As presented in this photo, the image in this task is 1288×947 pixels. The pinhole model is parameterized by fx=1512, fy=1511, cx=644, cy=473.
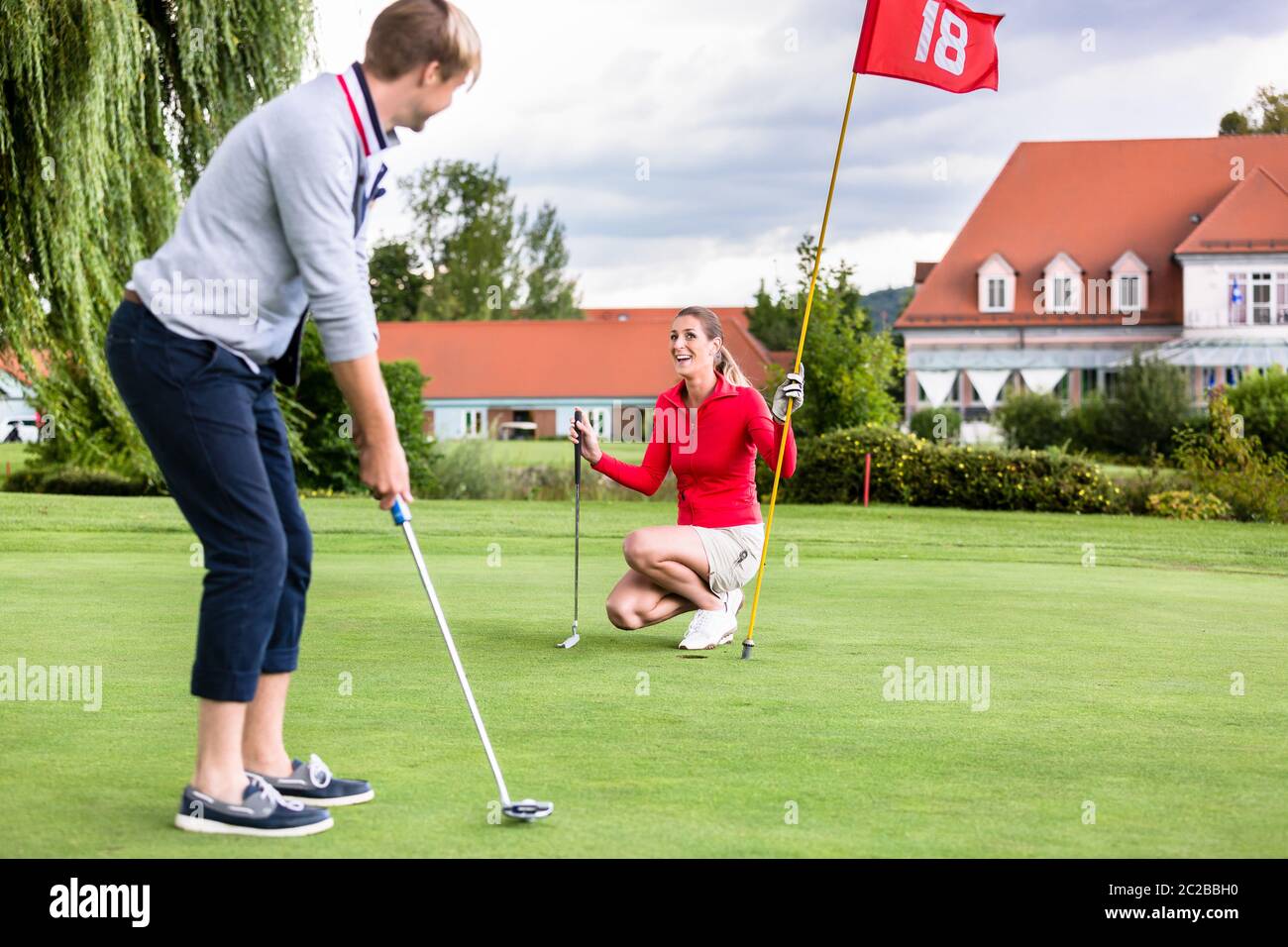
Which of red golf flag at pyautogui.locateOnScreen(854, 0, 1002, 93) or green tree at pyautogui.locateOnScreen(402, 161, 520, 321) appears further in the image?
green tree at pyautogui.locateOnScreen(402, 161, 520, 321)

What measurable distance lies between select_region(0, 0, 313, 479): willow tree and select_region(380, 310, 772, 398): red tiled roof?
49.2 metres

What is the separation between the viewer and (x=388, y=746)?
4.67m

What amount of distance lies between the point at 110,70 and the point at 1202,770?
12.1m

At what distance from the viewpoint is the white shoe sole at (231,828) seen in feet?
11.9

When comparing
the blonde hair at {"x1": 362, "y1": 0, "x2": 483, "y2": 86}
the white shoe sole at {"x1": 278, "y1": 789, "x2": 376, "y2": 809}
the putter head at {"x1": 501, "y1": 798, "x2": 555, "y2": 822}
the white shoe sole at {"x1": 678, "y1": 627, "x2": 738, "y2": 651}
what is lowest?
the white shoe sole at {"x1": 678, "y1": 627, "x2": 738, "y2": 651}

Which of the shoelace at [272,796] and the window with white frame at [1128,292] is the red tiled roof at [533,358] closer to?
the window with white frame at [1128,292]

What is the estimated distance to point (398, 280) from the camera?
73.2 m

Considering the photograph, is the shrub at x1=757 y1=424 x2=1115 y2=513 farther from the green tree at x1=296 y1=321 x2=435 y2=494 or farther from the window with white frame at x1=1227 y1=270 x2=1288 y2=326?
the window with white frame at x1=1227 y1=270 x2=1288 y2=326

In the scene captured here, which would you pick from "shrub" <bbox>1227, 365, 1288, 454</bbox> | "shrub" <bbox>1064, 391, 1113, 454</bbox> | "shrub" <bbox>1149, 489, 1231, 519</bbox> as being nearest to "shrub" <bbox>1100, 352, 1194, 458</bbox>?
"shrub" <bbox>1064, 391, 1113, 454</bbox>

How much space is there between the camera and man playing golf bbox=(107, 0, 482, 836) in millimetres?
3674

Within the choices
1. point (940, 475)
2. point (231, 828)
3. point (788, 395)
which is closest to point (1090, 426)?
point (940, 475)

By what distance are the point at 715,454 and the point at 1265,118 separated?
5909cm
